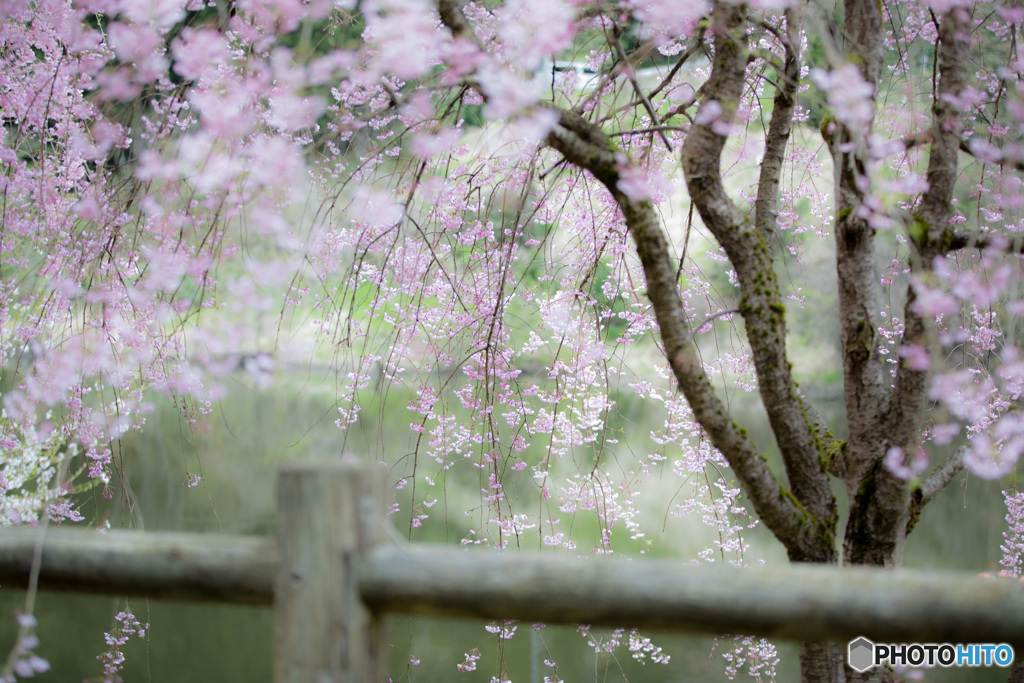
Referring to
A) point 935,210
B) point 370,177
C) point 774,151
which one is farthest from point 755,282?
point 370,177

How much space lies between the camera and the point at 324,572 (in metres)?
0.82

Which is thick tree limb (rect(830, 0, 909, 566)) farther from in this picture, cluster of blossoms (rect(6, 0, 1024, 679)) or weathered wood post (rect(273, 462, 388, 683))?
weathered wood post (rect(273, 462, 388, 683))

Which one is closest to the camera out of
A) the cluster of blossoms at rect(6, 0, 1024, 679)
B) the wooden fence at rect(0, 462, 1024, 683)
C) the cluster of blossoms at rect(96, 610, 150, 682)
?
the wooden fence at rect(0, 462, 1024, 683)

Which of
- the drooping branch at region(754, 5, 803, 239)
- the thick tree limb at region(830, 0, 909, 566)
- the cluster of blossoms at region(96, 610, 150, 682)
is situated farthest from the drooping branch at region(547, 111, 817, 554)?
the cluster of blossoms at region(96, 610, 150, 682)

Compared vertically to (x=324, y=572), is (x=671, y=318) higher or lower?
higher

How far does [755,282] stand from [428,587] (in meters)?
0.94

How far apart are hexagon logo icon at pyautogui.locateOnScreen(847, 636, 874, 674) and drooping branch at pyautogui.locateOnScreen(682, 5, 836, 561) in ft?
0.55

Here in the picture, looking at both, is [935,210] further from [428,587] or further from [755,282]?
[428,587]

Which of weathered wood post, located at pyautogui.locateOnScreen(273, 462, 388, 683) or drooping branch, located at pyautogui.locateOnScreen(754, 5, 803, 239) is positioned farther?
drooping branch, located at pyautogui.locateOnScreen(754, 5, 803, 239)

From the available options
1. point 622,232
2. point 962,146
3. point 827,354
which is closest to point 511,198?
point 622,232

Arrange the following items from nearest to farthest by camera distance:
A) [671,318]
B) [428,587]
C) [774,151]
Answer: [428,587] < [671,318] < [774,151]

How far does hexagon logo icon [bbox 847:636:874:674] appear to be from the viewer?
1354 mm

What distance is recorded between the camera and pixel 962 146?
4.76ft

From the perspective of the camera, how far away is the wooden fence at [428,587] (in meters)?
0.76
